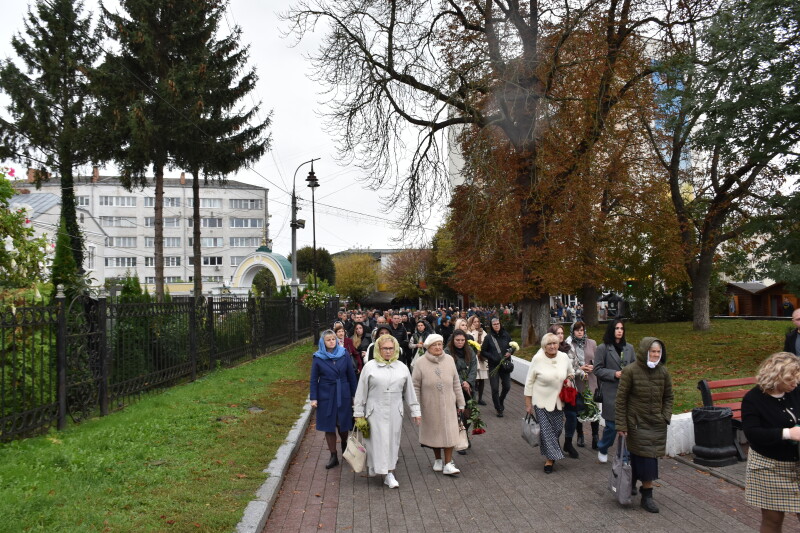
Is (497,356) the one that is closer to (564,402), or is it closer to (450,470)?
(564,402)

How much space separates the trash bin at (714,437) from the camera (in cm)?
773

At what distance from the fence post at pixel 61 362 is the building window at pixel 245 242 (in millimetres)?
79305

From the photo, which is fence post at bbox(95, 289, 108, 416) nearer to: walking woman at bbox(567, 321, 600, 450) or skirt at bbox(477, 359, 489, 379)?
skirt at bbox(477, 359, 489, 379)

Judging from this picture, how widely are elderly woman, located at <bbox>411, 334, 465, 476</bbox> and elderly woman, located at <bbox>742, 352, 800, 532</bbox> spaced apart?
3640 millimetres

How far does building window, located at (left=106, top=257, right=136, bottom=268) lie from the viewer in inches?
3211

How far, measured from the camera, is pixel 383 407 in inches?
295

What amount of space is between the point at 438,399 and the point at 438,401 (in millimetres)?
23

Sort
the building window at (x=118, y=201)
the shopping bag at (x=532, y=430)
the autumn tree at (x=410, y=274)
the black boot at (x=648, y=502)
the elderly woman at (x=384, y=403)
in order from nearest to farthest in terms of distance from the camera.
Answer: the black boot at (x=648, y=502), the elderly woman at (x=384, y=403), the shopping bag at (x=532, y=430), the autumn tree at (x=410, y=274), the building window at (x=118, y=201)

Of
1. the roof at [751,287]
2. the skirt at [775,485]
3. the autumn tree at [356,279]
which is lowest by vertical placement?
the skirt at [775,485]

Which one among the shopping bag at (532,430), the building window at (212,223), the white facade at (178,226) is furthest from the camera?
the building window at (212,223)

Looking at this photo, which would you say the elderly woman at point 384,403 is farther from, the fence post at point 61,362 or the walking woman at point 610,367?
the fence post at point 61,362

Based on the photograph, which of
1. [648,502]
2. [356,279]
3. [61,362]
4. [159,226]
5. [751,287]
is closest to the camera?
[648,502]

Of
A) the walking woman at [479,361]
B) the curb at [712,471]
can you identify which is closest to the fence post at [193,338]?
the walking woman at [479,361]

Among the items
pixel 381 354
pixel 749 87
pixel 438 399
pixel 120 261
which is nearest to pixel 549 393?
pixel 438 399
